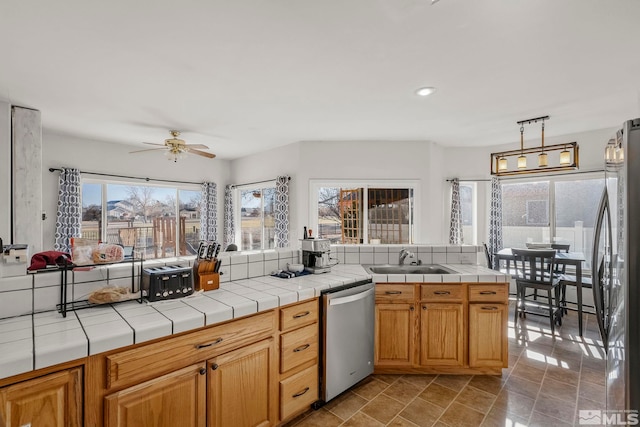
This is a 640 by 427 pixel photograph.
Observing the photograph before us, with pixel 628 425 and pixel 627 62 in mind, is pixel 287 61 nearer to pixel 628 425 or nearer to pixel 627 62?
pixel 627 62

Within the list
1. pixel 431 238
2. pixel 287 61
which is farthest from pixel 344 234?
pixel 287 61

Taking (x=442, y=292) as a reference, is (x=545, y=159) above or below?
above

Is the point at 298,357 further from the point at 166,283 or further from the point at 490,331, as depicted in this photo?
the point at 490,331

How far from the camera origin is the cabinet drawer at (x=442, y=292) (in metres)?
2.49

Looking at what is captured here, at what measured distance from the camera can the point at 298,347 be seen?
6.54 ft

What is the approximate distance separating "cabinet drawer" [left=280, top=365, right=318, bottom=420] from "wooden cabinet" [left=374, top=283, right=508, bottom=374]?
682 millimetres

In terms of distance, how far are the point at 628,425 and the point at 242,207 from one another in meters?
5.84

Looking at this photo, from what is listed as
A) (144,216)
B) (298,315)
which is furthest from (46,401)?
(144,216)

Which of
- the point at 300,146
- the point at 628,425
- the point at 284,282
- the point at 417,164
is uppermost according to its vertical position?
the point at 300,146

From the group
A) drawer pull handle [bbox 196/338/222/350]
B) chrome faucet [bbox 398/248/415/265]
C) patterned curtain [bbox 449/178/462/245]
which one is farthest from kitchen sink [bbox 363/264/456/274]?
patterned curtain [bbox 449/178/462/245]

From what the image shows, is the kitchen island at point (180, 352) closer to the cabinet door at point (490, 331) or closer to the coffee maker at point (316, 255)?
the coffee maker at point (316, 255)

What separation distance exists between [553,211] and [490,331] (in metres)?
3.23

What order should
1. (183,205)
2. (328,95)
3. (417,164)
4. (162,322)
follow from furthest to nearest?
(183,205) < (417,164) < (328,95) < (162,322)

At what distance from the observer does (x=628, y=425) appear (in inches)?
46.9
